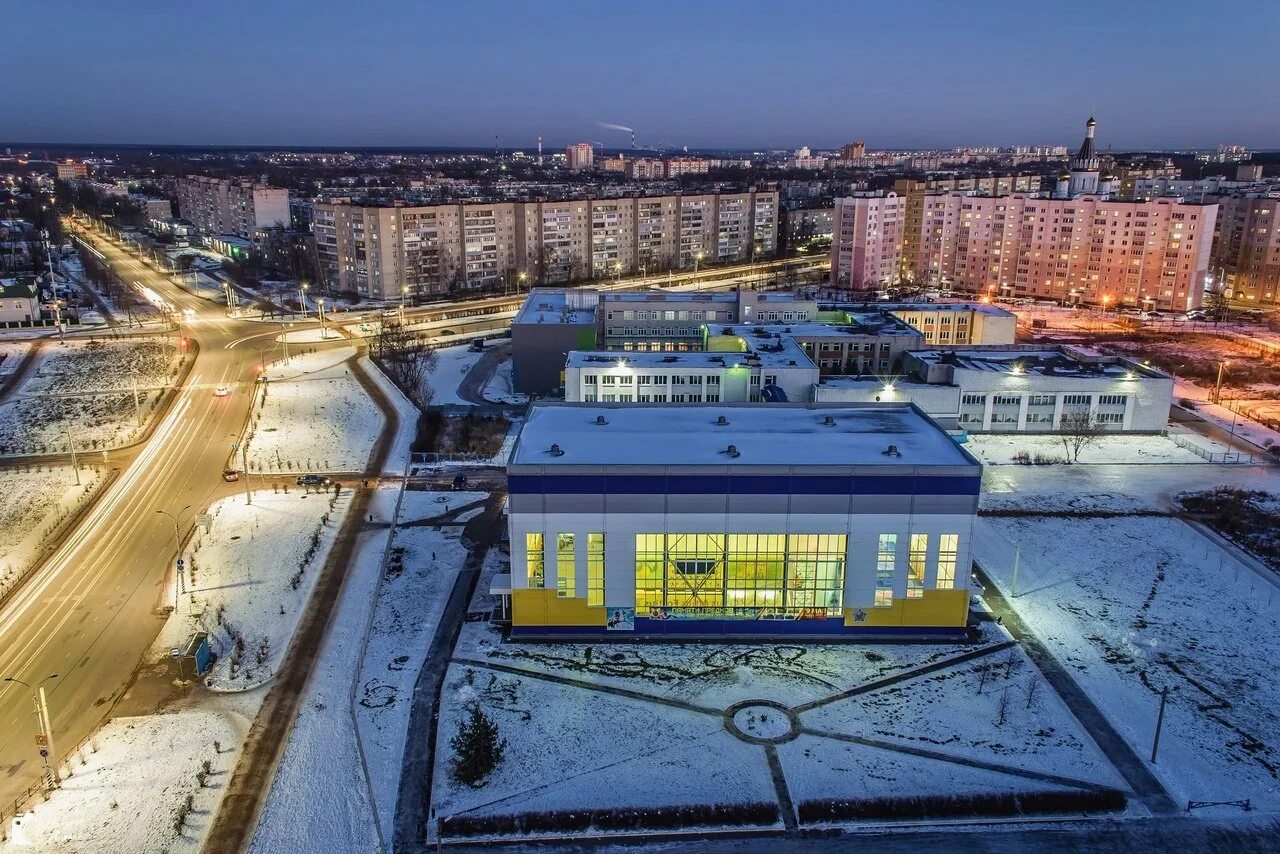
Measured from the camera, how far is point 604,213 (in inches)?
3868

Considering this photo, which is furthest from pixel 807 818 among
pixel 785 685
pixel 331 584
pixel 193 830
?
pixel 331 584

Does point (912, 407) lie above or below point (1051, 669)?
above

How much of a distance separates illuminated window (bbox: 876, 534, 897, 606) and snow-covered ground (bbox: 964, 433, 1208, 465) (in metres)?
17.9

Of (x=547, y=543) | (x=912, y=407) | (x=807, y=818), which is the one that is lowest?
(x=807, y=818)

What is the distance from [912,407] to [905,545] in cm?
813

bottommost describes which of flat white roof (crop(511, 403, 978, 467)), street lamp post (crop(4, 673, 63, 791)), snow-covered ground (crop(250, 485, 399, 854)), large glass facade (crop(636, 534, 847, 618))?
snow-covered ground (crop(250, 485, 399, 854))

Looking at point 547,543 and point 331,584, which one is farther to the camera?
point 331,584

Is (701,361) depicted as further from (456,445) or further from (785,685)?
(785,685)

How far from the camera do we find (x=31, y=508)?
35062mm

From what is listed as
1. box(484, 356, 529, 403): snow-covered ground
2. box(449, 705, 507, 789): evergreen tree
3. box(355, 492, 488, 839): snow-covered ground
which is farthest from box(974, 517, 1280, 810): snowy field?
box(484, 356, 529, 403): snow-covered ground

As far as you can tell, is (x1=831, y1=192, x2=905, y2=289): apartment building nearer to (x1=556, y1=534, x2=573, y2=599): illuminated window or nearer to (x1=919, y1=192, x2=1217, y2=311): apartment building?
(x1=919, y1=192, x2=1217, y2=311): apartment building

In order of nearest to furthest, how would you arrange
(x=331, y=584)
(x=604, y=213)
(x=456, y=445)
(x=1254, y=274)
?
(x=331, y=584) → (x=456, y=445) → (x=1254, y=274) → (x=604, y=213)

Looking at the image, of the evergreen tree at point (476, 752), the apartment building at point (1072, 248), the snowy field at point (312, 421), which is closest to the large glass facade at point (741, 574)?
the evergreen tree at point (476, 752)

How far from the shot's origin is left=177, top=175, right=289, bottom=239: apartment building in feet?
365
